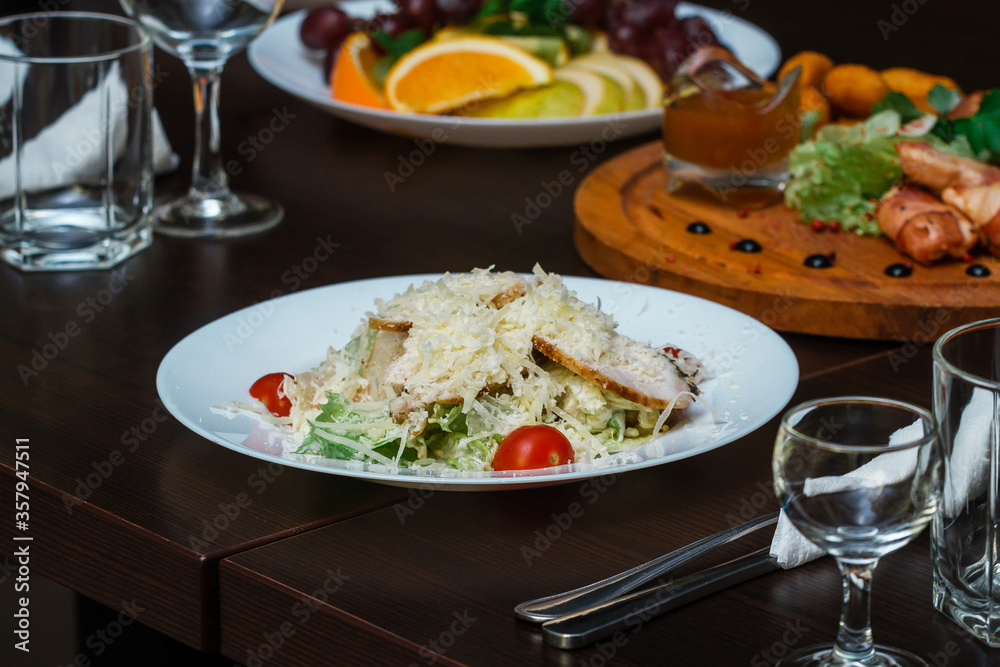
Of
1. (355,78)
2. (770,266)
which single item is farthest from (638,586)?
(355,78)

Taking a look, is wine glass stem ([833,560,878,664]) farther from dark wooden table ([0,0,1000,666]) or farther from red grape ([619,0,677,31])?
red grape ([619,0,677,31])

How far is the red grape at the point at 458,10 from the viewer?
8.54 ft

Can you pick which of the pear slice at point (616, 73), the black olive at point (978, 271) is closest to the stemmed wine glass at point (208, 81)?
the pear slice at point (616, 73)

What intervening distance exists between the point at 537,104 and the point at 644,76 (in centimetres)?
30

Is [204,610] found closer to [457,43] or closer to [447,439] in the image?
[447,439]

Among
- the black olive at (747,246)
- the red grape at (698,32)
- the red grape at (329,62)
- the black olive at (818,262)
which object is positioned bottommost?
the red grape at (329,62)

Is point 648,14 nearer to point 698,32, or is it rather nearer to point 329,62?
point 698,32

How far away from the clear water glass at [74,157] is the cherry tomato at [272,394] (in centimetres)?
62

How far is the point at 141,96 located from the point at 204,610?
1.00 meters

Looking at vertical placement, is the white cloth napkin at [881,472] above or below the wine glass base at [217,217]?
above

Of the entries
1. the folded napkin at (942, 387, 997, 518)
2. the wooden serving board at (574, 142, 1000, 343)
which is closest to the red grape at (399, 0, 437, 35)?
the wooden serving board at (574, 142, 1000, 343)

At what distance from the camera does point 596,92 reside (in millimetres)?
2393

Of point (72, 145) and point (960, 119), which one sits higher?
point (960, 119)

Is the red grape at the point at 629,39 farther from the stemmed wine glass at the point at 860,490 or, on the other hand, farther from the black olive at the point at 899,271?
the stemmed wine glass at the point at 860,490
